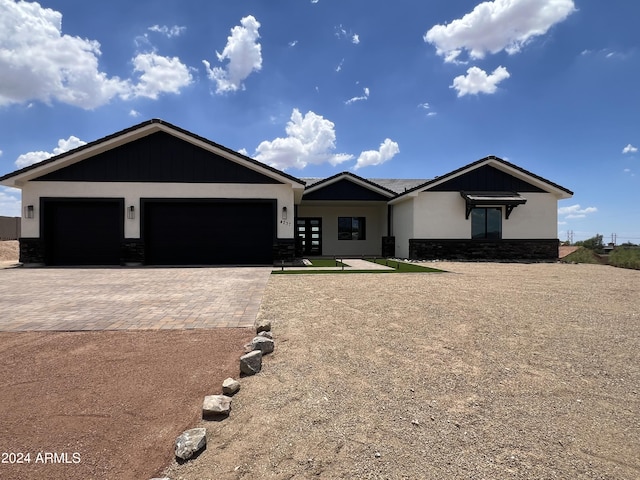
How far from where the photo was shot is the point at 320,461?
2.11 meters

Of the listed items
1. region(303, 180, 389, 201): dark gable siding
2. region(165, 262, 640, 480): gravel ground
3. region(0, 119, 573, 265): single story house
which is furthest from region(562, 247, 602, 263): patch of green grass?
region(0, 119, 573, 265): single story house

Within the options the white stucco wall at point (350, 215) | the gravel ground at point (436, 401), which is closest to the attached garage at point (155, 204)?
the white stucco wall at point (350, 215)

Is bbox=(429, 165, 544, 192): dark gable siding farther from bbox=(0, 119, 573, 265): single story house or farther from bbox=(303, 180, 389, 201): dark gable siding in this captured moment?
bbox=(0, 119, 573, 265): single story house

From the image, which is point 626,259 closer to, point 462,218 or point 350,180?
point 462,218

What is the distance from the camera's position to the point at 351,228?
71.3 feet

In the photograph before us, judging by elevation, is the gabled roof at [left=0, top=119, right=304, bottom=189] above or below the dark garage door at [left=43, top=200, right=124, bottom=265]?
above

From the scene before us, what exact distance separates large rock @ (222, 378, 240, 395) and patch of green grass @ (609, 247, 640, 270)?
18.3 meters

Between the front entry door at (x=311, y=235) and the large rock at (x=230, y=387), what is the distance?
1819cm

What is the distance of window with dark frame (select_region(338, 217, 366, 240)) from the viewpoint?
2156cm

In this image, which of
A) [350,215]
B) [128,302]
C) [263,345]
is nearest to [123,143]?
[128,302]

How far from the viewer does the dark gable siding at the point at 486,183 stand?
17875 mm

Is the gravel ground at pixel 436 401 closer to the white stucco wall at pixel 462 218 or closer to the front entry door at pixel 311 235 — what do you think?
the white stucco wall at pixel 462 218

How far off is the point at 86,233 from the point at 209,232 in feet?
17.2

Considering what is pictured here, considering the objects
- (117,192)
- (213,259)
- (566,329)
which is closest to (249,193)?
(213,259)
